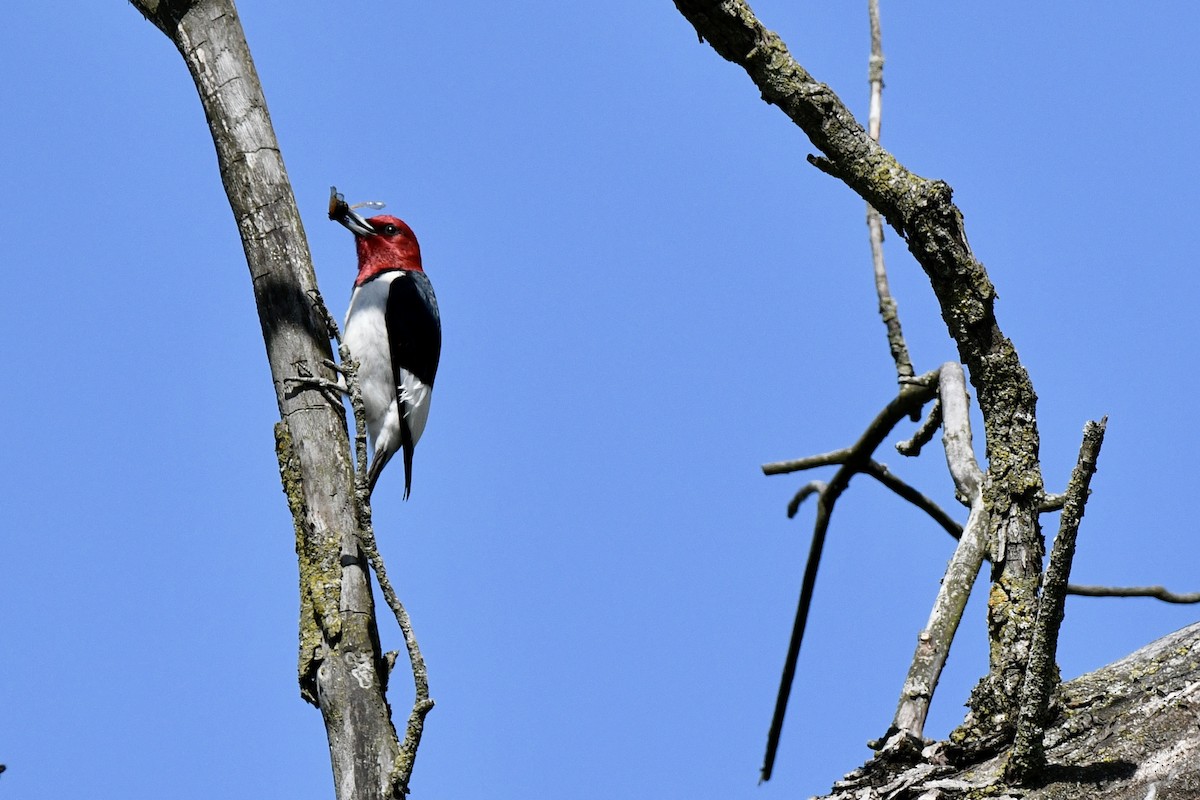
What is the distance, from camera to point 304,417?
11.2 ft

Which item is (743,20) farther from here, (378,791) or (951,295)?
(378,791)

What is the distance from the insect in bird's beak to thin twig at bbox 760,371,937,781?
2742 mm

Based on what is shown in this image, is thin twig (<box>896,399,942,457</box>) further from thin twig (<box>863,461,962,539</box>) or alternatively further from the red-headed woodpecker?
the red-headed woodpecker

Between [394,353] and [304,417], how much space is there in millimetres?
1924

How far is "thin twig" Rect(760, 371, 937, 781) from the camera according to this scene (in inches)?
136

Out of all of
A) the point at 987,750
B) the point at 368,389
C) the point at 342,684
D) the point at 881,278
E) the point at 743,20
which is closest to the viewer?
the point at 987,750

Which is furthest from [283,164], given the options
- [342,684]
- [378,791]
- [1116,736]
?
[1116,736]

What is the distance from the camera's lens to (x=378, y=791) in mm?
2811

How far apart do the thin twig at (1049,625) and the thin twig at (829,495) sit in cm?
138

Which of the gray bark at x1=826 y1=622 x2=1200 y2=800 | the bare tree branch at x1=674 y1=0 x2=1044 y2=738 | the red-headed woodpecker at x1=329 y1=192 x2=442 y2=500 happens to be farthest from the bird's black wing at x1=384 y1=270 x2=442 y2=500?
the gray bark at x1=826 y1=622 x2=1200 y2=800

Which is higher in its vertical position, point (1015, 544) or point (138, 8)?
point (138, 8)

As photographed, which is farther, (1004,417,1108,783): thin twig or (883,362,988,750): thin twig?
(883,362,988,750): thin twig

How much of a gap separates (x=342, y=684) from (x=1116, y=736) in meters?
1.82

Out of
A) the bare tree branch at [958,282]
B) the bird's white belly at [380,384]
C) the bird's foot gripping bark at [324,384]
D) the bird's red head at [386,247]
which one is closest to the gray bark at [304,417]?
the bird's foot gripping bark at [324,384]
